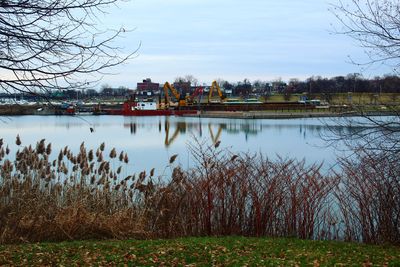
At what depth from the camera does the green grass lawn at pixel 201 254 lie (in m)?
7.32

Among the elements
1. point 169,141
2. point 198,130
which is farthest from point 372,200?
point 198,130

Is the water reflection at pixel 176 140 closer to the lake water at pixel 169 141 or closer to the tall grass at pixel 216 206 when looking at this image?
the lake water at pixel 169 141

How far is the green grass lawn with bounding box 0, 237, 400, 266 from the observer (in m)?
7.32

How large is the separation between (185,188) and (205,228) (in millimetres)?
932

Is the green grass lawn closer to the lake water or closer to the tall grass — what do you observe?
the tall grass

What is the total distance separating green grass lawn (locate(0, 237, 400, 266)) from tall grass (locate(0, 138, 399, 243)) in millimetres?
1206

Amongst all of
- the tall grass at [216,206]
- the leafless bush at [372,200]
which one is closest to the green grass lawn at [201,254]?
the leafless bush at [372,200]

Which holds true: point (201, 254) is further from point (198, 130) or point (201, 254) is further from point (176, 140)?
point (198, 130)

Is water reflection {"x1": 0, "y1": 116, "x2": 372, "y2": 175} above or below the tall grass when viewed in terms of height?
below

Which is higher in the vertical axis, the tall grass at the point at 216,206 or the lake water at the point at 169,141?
the tall grass at the point at 216,206

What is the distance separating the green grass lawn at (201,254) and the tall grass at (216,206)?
1206 mm

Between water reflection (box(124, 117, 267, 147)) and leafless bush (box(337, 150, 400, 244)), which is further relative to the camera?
water reflection (box(124, 117, 267, 147))

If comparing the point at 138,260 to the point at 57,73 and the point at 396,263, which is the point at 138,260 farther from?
the point at 396,263

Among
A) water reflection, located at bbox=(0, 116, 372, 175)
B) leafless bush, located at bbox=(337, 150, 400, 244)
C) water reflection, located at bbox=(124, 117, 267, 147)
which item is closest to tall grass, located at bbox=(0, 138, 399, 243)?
leafless bush, located at bbox=(337, 150, 400, 244)
